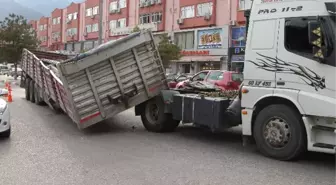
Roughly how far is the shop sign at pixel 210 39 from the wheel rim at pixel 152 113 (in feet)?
106

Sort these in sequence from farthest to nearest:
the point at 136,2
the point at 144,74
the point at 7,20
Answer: the point at 136,2
the point at 7,20
the point at 144,74

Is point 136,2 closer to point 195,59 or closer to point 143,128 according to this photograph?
point 195,59

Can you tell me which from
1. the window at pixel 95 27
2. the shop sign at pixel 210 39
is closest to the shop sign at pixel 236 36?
the shop sign at pixel 210 39

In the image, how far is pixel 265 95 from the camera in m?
6.76

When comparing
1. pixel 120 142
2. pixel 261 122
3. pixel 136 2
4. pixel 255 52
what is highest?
pixel 136 2

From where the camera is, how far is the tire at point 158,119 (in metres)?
9.44

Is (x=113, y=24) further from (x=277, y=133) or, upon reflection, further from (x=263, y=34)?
(x=277, y=133)

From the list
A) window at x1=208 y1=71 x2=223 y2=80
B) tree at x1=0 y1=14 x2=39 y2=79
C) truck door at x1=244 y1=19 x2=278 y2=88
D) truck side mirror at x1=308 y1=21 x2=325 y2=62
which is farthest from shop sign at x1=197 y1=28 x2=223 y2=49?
truck side mirror at x1=308 y1=21 x2=325 y2=62

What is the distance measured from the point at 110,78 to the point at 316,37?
16.2ft

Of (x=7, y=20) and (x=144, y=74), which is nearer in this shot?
(x=144, y=74)

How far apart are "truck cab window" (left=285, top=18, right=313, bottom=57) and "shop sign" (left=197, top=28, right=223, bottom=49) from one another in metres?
35.2

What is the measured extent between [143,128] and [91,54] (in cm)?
256

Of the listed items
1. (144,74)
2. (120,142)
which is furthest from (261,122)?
(144,74)

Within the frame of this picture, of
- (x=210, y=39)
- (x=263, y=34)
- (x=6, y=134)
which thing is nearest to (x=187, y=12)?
(x=210, y=39)
